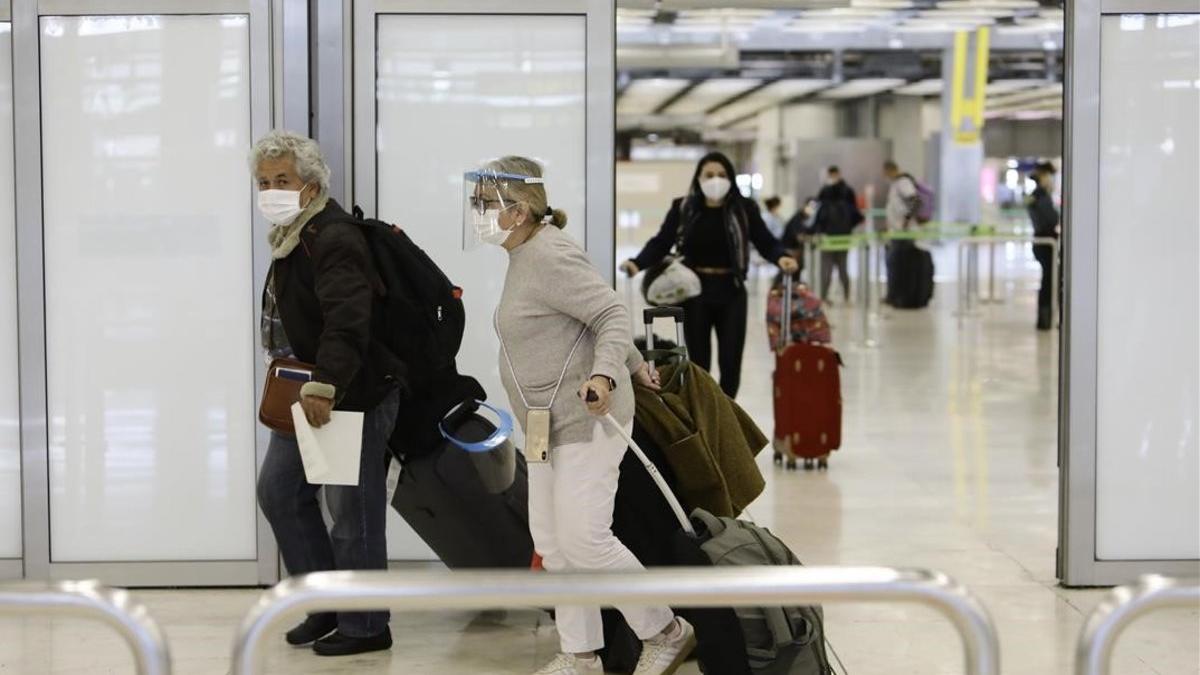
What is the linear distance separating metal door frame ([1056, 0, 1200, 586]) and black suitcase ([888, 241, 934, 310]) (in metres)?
15.2

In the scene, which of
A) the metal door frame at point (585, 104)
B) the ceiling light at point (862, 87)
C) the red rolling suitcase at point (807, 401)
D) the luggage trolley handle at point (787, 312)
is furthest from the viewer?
the ceiling light at point (862, 87)

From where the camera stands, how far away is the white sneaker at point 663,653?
461cm

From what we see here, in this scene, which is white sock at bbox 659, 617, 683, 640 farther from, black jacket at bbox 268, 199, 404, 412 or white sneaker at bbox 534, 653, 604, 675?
black jacket at bbox 268, 199, 404, 412

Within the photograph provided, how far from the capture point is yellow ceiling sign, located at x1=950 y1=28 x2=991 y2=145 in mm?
22203

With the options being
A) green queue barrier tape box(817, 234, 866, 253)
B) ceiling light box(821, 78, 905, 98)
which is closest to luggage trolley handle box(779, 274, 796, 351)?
green queue barrier tape box(817, 234, 866, 253)

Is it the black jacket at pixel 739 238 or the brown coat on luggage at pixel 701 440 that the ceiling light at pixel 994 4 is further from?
the brown coat on luggage at pixel 701 440

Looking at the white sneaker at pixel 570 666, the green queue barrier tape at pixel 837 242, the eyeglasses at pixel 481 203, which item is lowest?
the white sneaker at pixel 570 666

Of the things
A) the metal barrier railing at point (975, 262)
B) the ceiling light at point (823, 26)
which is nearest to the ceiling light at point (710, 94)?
the ceiling light at point (823, 26)

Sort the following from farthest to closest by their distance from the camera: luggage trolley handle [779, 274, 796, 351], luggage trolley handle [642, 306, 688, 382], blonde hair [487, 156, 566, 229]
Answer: luggage trolley handle [779, 274, 796, 351], luggage trolley handle [642, 306, 688, 382], blonde hair [487, 156, 566, 229]

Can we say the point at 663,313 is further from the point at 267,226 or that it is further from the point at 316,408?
the point at 267,226

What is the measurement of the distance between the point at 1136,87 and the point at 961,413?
5.40m

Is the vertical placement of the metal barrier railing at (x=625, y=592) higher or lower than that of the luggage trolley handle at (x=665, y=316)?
lower

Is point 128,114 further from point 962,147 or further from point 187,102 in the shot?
point 962,147

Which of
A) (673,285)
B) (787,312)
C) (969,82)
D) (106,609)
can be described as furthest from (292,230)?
(969,82)
